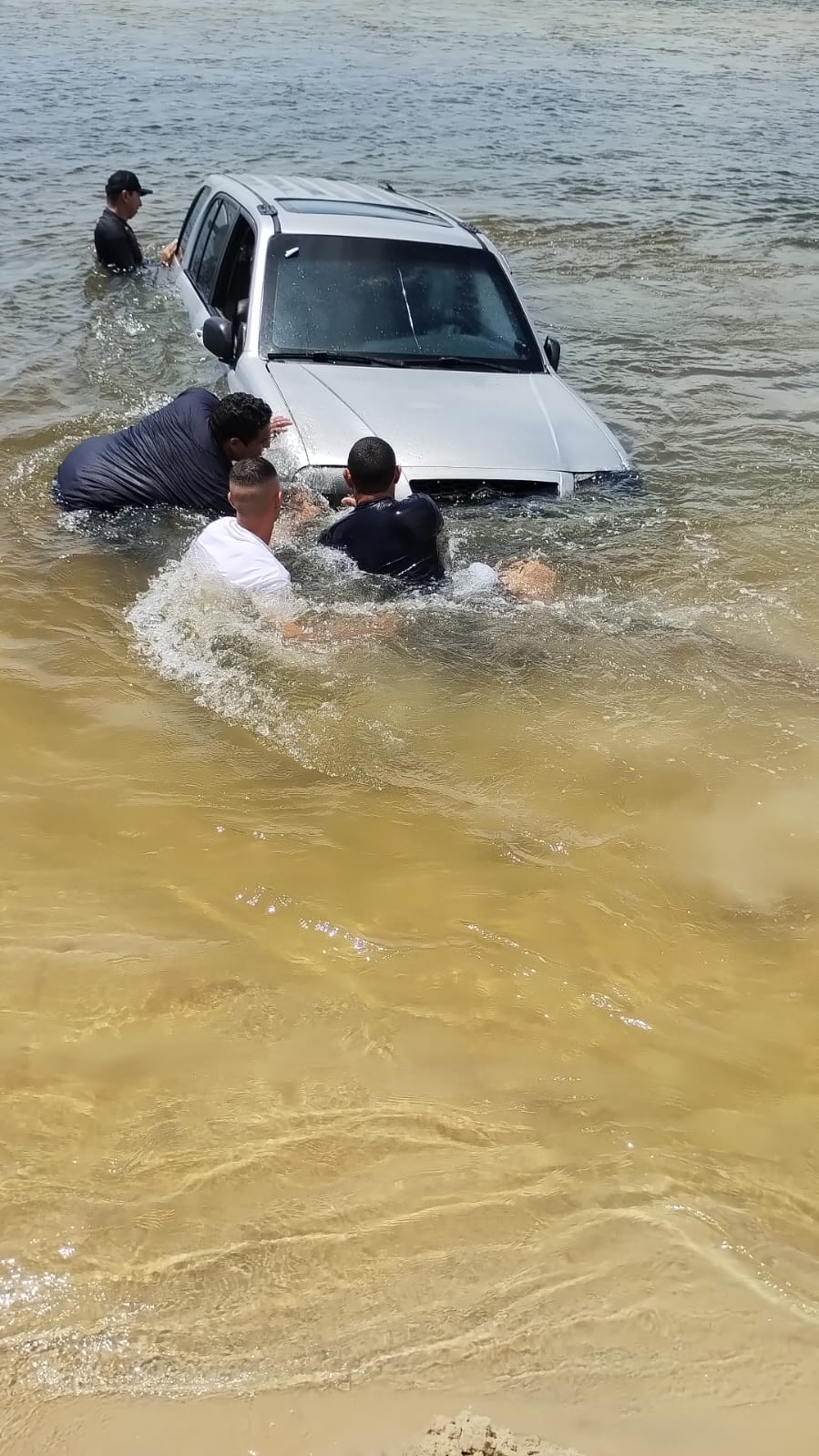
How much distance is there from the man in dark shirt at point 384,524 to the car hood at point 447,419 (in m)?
0.40

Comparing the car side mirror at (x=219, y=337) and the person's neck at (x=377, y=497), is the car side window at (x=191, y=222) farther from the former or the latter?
the person's neck at (x=377, y=497)

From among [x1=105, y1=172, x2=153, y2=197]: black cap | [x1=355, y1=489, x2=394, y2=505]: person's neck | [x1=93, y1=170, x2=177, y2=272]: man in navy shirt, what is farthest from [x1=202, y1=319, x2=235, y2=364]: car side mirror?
[x1=105, y1=172, x2=153, y2=197]: black cap

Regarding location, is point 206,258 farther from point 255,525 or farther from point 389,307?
point 255,525

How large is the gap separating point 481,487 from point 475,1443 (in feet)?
14.4

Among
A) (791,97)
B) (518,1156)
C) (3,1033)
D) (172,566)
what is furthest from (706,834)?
(791,97)

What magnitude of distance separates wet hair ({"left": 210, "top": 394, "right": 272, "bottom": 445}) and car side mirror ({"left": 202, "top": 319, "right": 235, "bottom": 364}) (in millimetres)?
899

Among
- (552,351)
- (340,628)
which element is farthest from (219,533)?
(552,351)

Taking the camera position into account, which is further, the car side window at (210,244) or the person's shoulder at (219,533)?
the car side window at (210,244)

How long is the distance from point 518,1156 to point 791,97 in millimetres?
22651

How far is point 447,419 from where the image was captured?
5922 mm

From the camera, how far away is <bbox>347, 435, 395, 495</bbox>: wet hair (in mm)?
5043

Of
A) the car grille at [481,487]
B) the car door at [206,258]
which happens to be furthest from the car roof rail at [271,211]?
the car grille at [481,487]

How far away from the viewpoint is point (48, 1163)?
2.59 meters

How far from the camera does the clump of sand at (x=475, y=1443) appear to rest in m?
2.02
